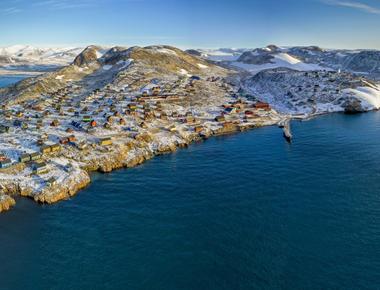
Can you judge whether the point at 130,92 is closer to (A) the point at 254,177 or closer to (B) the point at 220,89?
(B) the point at 220,89

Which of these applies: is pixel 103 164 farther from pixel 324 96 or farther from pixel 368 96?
pixel 368 96

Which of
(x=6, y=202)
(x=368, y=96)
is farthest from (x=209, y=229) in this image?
(x=368, y=96)

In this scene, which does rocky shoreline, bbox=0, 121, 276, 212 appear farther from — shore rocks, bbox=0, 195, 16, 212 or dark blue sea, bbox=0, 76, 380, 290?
dark blue sea, bbox=0, 76, 380, 290

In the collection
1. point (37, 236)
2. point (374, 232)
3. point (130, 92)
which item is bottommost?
point (37, 236)

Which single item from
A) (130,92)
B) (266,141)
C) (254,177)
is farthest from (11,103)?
(254,177)

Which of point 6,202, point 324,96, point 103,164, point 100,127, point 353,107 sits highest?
point 324,96

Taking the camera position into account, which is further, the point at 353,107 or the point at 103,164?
the point at 353,107

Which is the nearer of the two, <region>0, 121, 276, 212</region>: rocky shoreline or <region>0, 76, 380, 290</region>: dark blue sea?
<region>0, 76, 380, 290</region>: dark blue sea

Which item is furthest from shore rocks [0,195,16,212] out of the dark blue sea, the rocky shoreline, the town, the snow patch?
the snow patch
